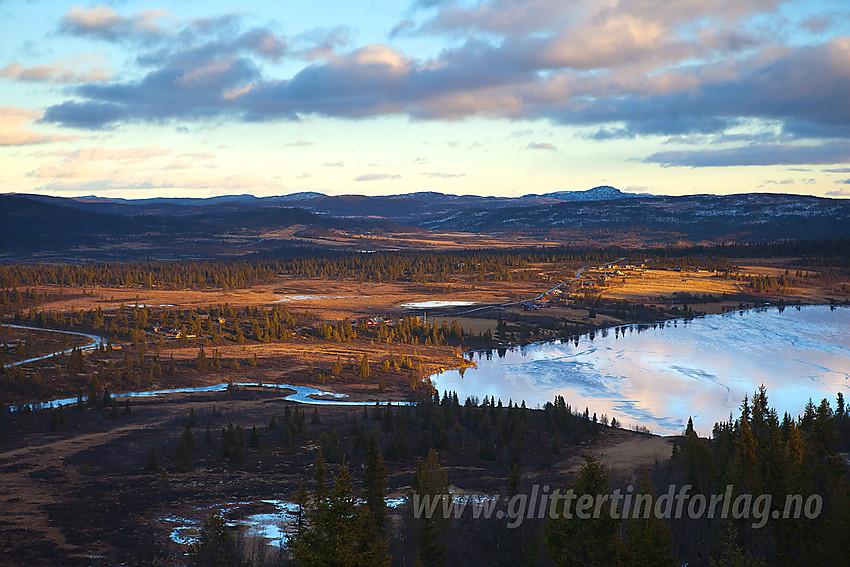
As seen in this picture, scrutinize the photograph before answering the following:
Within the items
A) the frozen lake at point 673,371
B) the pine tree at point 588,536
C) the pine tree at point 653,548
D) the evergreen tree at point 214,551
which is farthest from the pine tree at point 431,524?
the frozen lake at point 673,371

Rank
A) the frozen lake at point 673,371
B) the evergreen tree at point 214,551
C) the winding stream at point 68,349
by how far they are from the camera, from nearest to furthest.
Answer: the evergreen tree at point 214,551, the frozen lake at point 673,371, the winding stream at point 68,349

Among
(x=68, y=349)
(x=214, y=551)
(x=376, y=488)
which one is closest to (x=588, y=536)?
(x=376, y=488)

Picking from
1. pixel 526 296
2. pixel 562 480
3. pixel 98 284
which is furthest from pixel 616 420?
pixel 98 284

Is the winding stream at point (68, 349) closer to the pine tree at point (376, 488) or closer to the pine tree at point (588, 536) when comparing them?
the pine tree at point (376, 488)

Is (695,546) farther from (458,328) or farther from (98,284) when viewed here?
(98,284)

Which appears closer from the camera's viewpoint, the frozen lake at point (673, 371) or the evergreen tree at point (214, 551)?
the evergreen tree at point (214, 551)

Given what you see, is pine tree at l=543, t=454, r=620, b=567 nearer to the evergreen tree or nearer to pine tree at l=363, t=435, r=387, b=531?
pine tree at l=363, t=435, r=387, b=531

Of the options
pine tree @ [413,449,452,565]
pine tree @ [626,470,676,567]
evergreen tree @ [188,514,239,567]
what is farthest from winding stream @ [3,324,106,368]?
pine tree @ [626,470,676,567]

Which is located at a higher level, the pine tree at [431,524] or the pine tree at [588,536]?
the pine tree at [588,536]

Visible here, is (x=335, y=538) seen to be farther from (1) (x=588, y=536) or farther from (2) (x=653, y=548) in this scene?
(2) (x=653, y=548)

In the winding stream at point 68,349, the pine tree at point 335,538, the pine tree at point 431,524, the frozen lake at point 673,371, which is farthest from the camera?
the winding stream at point 68,349
